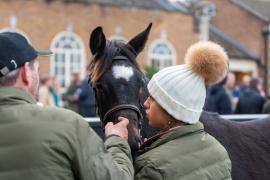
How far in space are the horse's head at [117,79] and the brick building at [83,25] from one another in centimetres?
1936

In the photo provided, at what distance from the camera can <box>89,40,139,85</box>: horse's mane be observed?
15.1ft

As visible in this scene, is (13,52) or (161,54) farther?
(161,54)

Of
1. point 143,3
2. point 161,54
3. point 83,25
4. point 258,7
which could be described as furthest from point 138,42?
point 258,7

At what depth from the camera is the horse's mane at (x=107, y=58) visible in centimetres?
460

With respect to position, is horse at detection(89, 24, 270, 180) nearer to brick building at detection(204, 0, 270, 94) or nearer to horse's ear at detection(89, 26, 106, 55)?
horse's ear at detection(89, 26, 106, 55)

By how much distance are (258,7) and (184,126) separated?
44.6m

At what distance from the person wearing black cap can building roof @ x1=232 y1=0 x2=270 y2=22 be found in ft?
132

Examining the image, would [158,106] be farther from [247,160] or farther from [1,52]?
[247,160]

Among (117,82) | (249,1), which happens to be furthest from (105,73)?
(249,1)

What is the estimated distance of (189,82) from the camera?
336 cm

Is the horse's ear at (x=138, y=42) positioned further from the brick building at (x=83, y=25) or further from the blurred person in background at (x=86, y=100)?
the brick building at (x=83, y=25)

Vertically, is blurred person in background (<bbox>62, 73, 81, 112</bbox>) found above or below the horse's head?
below

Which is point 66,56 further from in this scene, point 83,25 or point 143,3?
point 143,3

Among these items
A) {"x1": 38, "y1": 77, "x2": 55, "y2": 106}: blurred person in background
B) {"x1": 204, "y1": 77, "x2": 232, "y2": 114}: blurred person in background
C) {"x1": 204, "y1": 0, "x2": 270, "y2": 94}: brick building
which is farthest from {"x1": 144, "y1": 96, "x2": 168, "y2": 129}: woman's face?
{"x1": 204, "y1": 0, "x2": 270, "y2": 94}: brick building
